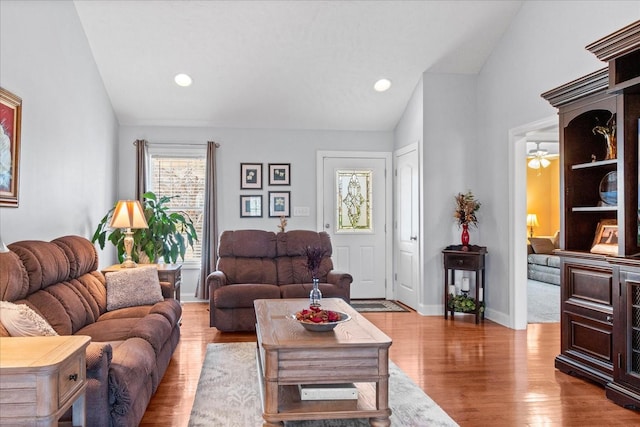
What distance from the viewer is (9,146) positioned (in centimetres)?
356

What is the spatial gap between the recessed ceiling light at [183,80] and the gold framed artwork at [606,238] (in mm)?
4608

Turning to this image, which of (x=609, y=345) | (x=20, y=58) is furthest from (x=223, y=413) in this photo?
(x=20, y=58)

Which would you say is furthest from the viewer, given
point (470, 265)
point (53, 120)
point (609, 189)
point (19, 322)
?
point (470, 265)

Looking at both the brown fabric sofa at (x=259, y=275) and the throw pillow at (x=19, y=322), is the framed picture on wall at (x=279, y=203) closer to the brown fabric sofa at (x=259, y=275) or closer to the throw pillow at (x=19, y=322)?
the brown fabric sofa at (x=259, y=275)

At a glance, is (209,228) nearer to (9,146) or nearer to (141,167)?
(141,167)

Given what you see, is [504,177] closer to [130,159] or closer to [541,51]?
[541,51]

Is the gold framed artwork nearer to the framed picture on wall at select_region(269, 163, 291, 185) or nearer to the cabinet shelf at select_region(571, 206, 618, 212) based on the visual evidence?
the cabinet shelf at select_region(571, 206, 618, 212)

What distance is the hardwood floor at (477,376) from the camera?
3057mm

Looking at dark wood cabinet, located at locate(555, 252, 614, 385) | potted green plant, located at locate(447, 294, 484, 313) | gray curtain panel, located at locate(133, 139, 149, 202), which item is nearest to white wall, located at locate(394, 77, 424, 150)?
potted green plant, located at locate(447, 294, 484, 313)

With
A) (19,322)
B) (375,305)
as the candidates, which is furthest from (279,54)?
(19,322)

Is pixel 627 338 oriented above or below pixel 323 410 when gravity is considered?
above

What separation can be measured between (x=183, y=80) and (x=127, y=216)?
6.26 feet

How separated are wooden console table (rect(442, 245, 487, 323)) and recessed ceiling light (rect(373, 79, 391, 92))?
2.11 meters

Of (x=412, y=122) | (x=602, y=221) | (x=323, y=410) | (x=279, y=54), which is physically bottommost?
(x=323, y=410)
